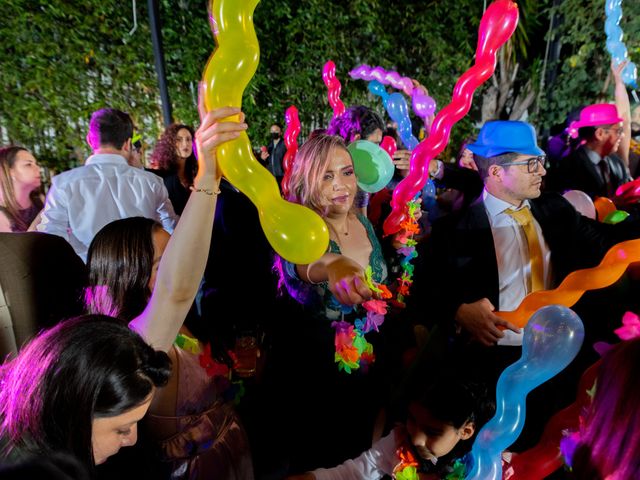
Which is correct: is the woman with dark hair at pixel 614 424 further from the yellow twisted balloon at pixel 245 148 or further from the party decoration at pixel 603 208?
the party decoration at pixel 603 208

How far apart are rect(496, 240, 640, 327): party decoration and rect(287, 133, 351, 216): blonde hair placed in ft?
2.72

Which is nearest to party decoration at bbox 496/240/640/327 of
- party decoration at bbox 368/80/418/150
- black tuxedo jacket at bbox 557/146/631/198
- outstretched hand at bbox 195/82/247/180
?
outstretched hand at bbox 195/82/247/180

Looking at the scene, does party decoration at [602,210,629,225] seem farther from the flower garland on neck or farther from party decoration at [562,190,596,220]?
the flower garland on neck

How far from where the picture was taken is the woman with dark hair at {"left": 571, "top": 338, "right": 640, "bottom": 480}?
0.93 m

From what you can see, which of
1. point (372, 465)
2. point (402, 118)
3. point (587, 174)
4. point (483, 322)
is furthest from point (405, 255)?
point (587, 174)

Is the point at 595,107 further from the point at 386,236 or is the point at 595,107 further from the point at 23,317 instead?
the point at 23,317

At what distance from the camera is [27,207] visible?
9.26 ft

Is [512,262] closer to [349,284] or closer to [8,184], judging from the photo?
[349,284]

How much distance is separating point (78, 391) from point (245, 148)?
0.56 m

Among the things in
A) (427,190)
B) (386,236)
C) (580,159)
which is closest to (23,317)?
(386,236)

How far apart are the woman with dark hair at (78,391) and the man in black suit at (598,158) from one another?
354 centimetres

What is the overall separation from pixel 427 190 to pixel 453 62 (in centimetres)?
452

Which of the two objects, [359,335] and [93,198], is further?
[93,198]

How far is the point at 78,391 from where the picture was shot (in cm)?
85
